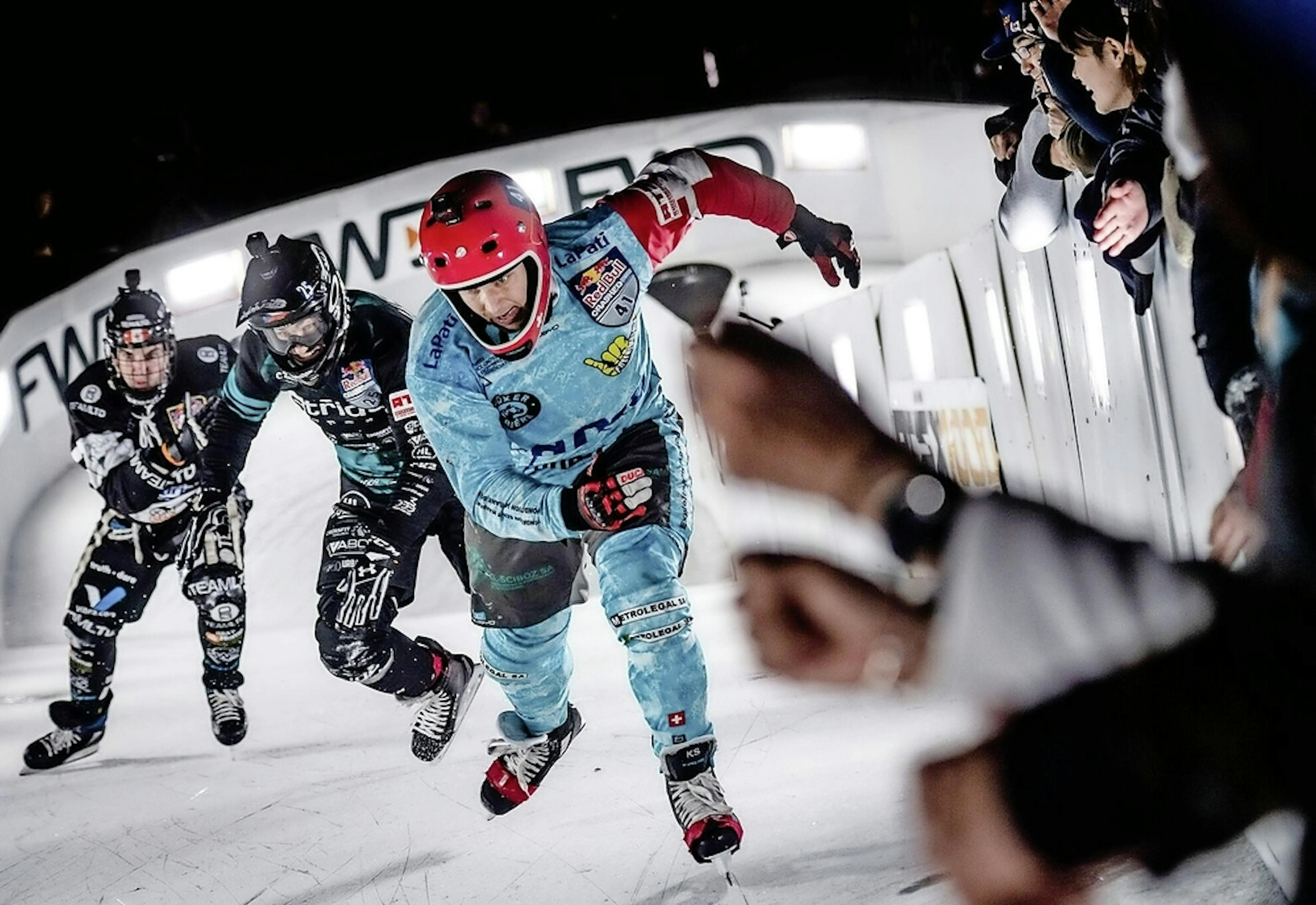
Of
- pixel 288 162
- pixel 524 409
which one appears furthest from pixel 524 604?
pixel 288 162

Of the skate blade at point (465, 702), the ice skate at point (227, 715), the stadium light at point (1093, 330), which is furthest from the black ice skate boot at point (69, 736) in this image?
the stadium light at point (1093, 330)

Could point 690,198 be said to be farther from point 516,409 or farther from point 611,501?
point 611,501

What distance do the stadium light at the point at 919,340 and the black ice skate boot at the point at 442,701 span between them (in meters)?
1.68

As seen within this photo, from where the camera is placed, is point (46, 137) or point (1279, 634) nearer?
point (1279, 634)

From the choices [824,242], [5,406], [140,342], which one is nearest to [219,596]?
[140,342]

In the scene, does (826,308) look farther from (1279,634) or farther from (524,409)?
(1279,634)

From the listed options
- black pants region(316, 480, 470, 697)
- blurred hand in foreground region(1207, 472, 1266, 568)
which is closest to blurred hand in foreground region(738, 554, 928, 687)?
blurred hand in foreground region(1207, 472, 1266, 568)

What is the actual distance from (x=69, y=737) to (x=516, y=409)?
2.20 m

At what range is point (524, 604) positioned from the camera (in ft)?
10.5

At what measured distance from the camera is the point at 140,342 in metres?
4.11

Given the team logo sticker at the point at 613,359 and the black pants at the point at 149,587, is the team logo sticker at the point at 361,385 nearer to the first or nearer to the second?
the black pants at the point at 149,587

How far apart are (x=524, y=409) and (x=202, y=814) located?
1.62m

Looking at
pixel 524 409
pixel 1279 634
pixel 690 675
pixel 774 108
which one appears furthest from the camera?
pixel 774 108

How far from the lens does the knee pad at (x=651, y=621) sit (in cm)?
272
